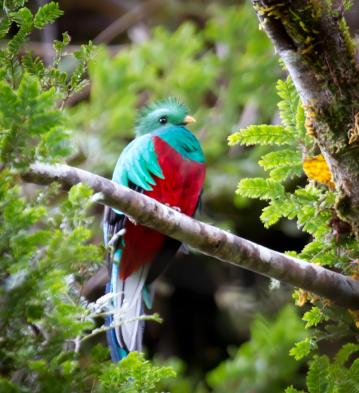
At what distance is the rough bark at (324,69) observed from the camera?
7.38 ft

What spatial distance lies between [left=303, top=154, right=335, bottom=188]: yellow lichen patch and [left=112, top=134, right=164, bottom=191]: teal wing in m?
1.01

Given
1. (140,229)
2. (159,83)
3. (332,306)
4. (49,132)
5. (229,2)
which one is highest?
(229,2)

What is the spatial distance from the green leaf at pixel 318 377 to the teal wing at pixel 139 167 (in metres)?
1.33

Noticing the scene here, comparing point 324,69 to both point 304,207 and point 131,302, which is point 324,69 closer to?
point 304,207

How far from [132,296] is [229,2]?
3.57 m

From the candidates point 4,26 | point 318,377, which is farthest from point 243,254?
point 4,26

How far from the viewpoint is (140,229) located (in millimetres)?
3615

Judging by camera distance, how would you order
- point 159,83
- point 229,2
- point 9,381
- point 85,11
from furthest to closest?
point 85,11
point 229,2
point 159,83
point 9,381

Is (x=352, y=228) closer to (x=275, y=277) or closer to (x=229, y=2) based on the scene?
(x=275, y=277)

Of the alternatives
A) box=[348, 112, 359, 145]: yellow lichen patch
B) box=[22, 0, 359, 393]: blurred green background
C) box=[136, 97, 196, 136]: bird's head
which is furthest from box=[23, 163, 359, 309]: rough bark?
box=[22, 0, 359, 393]: blurred green background

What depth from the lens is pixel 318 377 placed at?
237cm

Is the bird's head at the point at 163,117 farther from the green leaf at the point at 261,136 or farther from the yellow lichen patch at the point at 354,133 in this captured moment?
the yellow lichen patch at the point at 354,133

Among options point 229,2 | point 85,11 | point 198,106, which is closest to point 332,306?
point 198,106

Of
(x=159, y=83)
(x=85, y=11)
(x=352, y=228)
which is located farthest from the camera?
(x=85, y=11)
